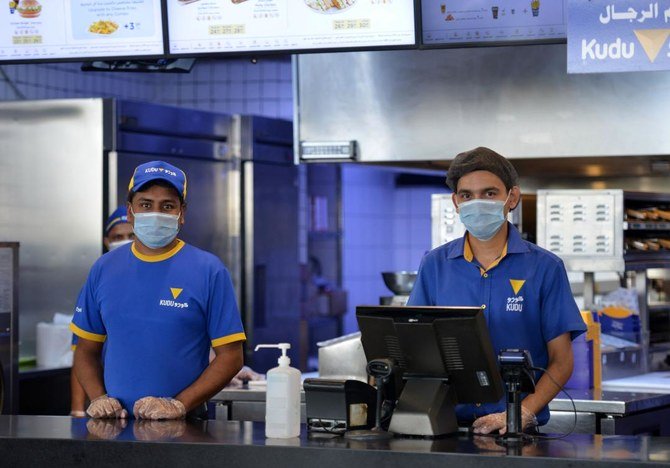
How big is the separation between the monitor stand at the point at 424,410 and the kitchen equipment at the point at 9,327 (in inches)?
102

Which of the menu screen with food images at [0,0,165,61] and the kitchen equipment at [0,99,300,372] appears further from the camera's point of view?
the kitchen equipment at [0,99,300,372]

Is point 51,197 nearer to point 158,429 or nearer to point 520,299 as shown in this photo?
point 158,429

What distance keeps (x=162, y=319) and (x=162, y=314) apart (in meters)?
0.01

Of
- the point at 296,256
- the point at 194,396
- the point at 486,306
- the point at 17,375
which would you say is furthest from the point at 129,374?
the point at 296,256

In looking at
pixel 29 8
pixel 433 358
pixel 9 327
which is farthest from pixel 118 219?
pixel 433 358

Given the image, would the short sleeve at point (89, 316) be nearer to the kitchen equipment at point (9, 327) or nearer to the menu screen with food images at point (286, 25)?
the menu screen with food images at point (286, 25)

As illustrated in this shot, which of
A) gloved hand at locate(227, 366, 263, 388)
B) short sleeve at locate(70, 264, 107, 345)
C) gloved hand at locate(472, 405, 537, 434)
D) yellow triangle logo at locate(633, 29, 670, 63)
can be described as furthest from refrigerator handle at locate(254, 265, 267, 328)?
gloved hand at locate(472, 405, 537, 434)

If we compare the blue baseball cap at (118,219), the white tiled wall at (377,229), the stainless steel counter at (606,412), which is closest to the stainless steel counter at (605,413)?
the stainless steel counter at (606,412)

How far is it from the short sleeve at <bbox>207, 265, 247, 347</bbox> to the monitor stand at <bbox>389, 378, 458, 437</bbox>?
0.60 metres

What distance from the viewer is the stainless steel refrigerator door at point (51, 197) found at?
5.94 m

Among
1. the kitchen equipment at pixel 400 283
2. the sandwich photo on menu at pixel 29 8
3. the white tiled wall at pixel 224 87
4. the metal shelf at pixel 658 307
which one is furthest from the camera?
the white tiled wall at pixel 224 87

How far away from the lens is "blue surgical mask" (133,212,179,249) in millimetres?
3285

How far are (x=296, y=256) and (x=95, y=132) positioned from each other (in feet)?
5.72

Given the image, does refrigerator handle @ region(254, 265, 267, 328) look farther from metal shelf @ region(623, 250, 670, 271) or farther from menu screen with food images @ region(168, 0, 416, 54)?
menu screen with food images @ region(168, 0, 416, 54)
